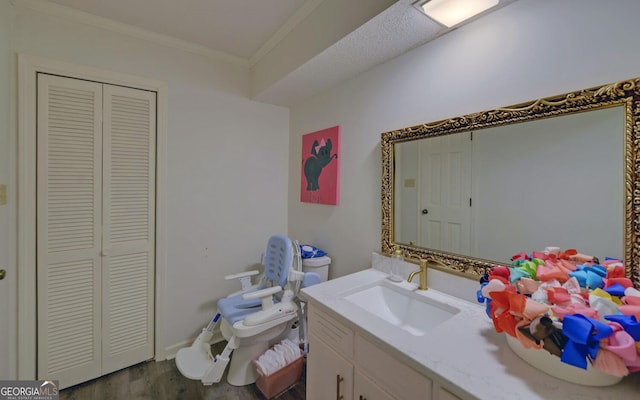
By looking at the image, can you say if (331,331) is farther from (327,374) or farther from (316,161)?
(316,161)

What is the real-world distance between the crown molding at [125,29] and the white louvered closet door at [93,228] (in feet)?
1.28

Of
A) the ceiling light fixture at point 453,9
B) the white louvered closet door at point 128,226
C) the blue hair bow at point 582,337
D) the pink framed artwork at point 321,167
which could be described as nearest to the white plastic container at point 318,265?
the pink framed artwork at point 321,167

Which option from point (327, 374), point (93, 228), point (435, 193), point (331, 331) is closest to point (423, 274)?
point (435, 193)

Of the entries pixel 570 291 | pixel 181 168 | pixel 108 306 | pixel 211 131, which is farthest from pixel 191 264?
pixel 570 291

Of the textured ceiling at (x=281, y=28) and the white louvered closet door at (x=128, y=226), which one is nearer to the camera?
the textured ceiling at (x=281, y=28)

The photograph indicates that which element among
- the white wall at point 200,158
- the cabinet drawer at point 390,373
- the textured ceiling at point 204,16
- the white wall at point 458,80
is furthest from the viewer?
the white wall at point 200,158

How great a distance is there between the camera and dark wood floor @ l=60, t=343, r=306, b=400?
1713mm

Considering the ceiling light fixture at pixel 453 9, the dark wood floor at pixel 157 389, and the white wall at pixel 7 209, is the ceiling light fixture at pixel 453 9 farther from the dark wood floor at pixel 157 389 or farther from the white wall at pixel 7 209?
the dark wood floor at pixel 157 389

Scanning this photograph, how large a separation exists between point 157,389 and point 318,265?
133 centimetres

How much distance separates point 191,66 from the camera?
2.12m

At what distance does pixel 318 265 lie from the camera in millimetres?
2006

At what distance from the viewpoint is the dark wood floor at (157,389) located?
67.4 inches

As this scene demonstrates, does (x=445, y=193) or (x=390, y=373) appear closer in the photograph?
(x=390, y=373)

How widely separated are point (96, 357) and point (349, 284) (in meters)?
1.85
